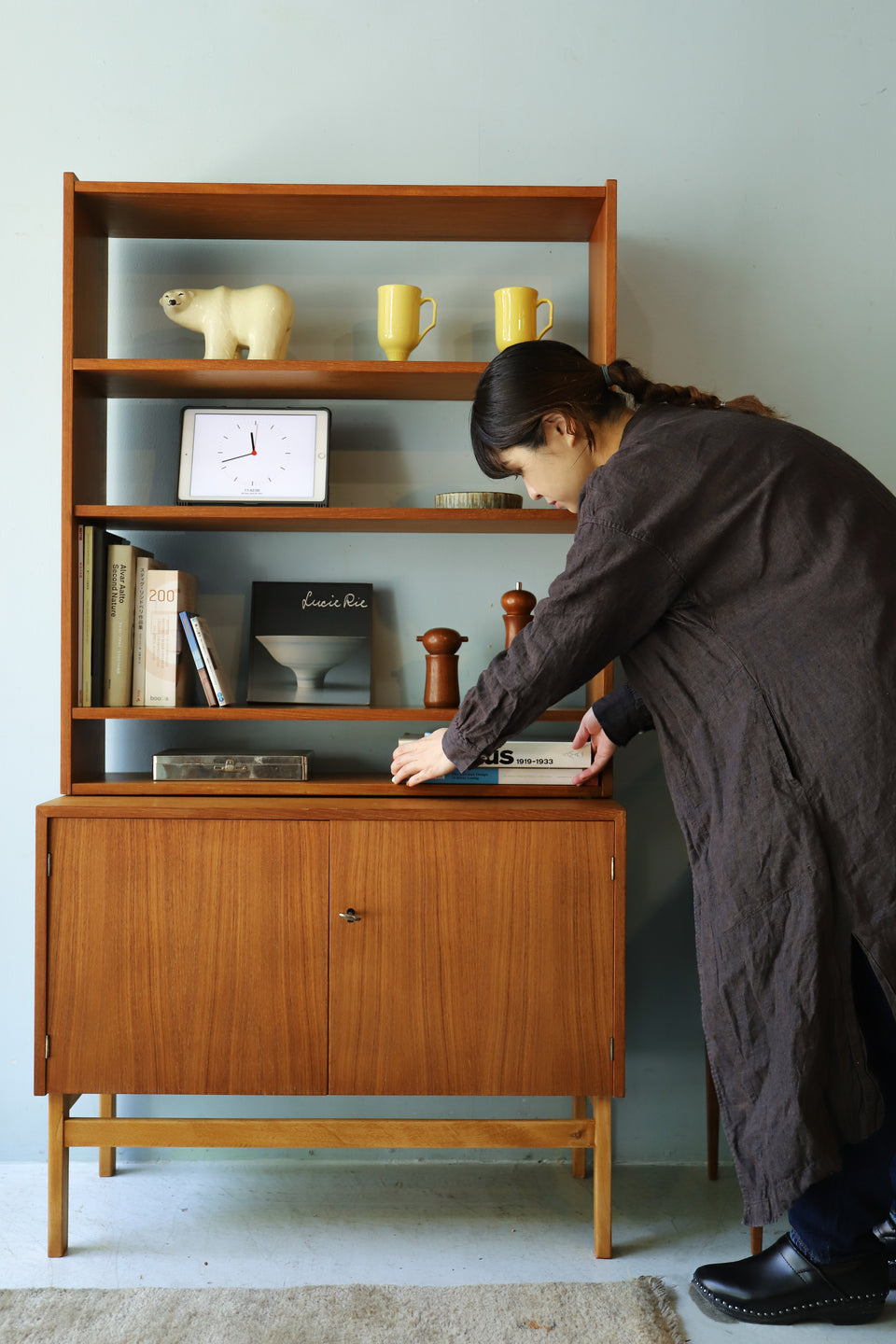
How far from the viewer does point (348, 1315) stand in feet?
5.02

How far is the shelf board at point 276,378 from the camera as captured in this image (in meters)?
1.80

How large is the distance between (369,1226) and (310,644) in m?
1.11

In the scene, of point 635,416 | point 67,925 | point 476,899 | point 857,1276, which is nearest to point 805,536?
point 635,416

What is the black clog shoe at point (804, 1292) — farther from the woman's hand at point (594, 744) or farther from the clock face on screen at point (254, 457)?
the clock face on screen at point (254, 457)

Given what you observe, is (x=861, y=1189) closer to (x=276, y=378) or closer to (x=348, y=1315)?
(x=348, y=1315)

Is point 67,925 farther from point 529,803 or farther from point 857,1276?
point 857,1276

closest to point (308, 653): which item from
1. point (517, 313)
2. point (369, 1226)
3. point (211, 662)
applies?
point (211, 662)

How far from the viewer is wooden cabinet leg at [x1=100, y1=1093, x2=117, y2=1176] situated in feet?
6.51

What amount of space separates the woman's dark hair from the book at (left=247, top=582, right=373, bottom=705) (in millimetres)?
647

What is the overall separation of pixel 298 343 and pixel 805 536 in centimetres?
124

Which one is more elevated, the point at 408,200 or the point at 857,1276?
the point at 408,200

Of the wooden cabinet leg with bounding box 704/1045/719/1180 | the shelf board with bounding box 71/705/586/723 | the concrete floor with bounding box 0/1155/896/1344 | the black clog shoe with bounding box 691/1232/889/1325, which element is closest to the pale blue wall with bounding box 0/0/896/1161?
the wooden cabinet leg with bounding box 704/1045/719/1180

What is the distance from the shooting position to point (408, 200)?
→ 5.99 feet

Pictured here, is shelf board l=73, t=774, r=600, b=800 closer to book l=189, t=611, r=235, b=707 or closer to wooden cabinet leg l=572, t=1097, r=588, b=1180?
book l=189, t=611, r=235, b=707
